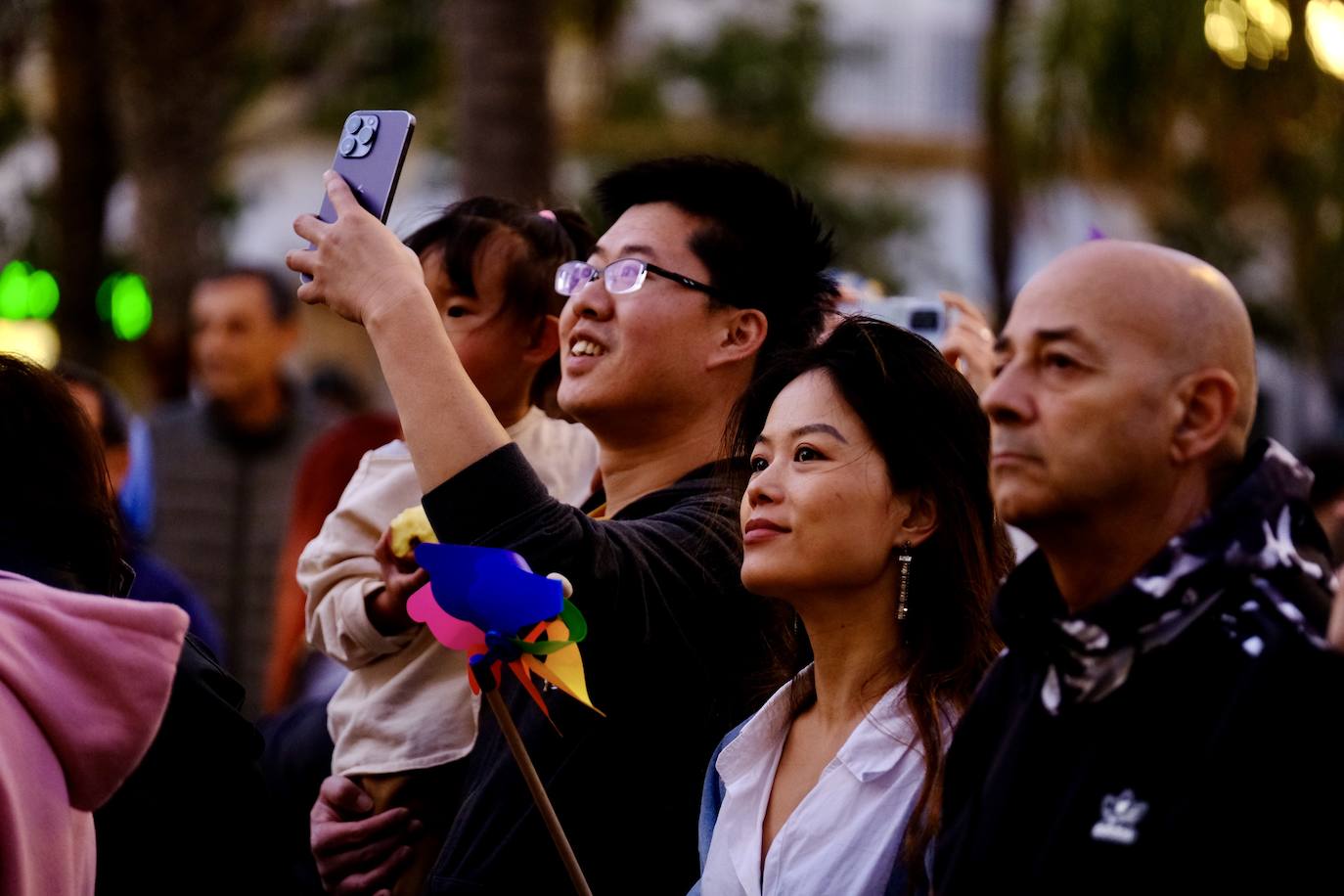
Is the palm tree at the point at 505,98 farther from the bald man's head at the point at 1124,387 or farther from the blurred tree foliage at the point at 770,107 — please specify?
the blurred tree foliage at the point at 770,107

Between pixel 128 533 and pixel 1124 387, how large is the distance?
3.70 metres

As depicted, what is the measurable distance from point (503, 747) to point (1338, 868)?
1.84 m

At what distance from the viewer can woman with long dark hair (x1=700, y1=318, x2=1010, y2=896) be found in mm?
3150

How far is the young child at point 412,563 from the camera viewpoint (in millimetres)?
3840

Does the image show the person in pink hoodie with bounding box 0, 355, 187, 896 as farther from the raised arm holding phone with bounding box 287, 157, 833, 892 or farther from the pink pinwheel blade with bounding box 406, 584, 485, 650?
the raised arm holding phone with bounding box 287, 157, 833, 892

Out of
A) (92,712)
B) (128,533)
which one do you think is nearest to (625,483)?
(92,712)

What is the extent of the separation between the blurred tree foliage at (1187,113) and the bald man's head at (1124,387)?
7.38 meters

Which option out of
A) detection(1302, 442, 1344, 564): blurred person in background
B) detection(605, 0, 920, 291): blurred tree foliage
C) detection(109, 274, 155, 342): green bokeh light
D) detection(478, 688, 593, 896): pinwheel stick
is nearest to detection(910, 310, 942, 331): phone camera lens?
detection(478, 688, 593, 896): pinwheel stick

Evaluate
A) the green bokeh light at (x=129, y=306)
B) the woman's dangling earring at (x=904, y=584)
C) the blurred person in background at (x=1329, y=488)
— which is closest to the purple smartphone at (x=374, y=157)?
the woman's dangling earring at (x=904, y=584)

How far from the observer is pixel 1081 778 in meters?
2.46

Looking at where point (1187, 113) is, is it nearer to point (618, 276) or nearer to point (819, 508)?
point (618, 276)

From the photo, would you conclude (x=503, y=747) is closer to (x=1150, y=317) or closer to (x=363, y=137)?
(x=363, y=137)

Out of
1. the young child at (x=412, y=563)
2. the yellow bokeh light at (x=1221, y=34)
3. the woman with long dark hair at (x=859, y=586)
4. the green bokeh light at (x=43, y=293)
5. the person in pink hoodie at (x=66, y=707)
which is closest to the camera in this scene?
the person in pink hoodie at (x=66, y=707)

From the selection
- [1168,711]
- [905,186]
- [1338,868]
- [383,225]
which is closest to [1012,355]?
[1168,711]
